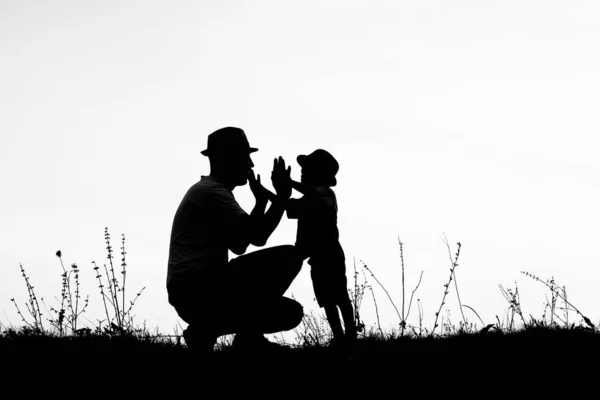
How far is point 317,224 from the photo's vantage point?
6.79 meters

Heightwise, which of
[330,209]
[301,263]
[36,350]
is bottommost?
[36,350]

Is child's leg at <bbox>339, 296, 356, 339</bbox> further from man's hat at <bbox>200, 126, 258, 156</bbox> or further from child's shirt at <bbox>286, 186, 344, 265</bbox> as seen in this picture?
man's hat at <bbox>200, 126, 258, 156</bbox>

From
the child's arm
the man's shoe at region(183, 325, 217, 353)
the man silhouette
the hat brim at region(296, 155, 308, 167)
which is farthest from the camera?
the hat brim at region(296, 155, 308, 167)

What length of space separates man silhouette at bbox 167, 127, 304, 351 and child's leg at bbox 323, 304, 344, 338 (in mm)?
1661

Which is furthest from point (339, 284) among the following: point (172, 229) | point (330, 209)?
point (172, 229)

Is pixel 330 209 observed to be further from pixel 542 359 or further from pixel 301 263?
pixel 542 359

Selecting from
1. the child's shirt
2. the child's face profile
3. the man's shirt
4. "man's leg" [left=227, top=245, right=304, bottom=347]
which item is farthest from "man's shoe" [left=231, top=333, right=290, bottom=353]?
the child's face profile

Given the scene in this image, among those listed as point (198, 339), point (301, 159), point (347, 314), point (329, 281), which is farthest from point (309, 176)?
point (198, 339)

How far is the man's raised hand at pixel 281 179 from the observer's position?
450 centimetres

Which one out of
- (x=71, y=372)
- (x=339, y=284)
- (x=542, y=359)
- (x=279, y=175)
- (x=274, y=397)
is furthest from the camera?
(x=339, y=284)

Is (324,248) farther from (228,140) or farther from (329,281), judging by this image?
(228,140)

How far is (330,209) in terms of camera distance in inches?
269

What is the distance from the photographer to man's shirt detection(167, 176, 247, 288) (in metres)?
4.52

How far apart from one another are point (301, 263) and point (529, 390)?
5.82 ft
